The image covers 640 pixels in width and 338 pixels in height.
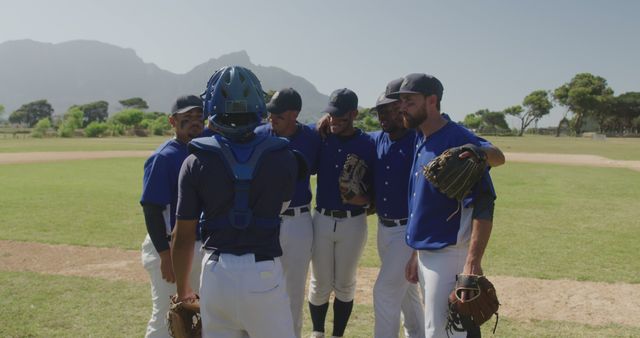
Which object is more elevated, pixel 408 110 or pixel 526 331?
pixel 408 110

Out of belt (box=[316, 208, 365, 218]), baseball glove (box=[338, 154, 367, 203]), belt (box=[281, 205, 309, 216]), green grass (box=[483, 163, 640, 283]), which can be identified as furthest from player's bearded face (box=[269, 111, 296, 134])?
green grass (box=[483, 163, 640, 283])

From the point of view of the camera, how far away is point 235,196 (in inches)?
103

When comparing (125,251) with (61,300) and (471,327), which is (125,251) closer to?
(61,300)

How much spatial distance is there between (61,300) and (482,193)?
5.31 metres

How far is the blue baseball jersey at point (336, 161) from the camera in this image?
4.93 meters

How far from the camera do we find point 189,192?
265 cm

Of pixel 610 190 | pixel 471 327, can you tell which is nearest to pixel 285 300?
pixel 471 327

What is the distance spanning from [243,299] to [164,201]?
133 centimetres

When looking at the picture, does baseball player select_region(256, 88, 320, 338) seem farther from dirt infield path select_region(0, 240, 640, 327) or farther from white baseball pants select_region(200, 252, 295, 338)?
white baseball pants select_region(200, 252, 295, 338)

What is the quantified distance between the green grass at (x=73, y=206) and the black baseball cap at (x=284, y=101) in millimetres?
5388

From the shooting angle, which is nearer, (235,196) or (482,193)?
(235,196)

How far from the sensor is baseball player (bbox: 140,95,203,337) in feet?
11.7

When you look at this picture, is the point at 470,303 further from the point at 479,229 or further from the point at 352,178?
the point at 352,178

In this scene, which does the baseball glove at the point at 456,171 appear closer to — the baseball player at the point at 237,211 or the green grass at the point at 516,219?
the baseball player at the point at 237,211
